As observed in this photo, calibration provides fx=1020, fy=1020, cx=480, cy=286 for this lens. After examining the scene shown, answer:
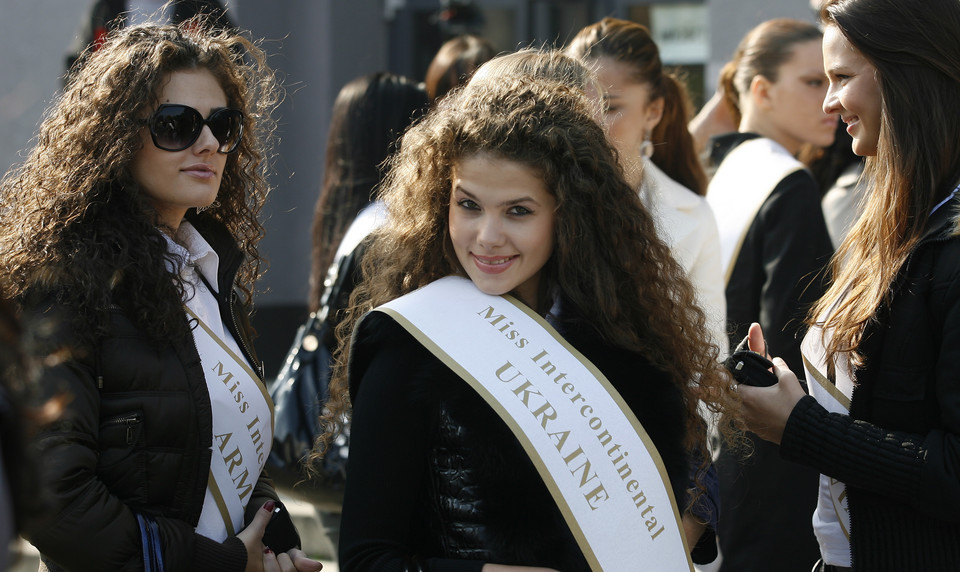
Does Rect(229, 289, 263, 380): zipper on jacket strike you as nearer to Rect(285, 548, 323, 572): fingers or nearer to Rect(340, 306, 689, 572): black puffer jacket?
Rect(285, 548, 323, 572): fingers

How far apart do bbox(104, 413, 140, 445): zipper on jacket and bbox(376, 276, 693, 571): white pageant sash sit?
1.68 ft

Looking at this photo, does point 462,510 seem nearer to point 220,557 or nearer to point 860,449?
point 220,557

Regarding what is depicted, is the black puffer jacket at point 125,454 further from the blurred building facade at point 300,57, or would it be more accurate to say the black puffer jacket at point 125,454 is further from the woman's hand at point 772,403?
the blurred building facade at point 300,57

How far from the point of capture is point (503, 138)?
1.94 meters

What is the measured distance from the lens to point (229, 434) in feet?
6.97

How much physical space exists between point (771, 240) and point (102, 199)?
6.91 ft

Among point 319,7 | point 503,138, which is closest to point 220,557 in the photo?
point 503,138

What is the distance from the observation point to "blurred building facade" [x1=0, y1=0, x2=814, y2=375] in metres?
7.57

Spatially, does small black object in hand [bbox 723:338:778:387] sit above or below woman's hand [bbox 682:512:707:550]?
above

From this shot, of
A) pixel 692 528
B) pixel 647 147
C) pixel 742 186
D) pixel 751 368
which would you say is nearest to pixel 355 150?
pixel 647 147

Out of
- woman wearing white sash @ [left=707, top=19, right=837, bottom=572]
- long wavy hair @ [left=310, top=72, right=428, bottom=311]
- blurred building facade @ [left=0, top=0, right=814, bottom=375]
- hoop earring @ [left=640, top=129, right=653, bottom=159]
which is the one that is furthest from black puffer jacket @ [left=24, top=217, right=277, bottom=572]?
blurred building facade @ [left=0, top=0, right=814, bottom=375]

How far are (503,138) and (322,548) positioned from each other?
3.32 metres

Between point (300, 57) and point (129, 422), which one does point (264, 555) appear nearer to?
point (129, 422)

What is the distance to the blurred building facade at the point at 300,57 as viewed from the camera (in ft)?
24.8
